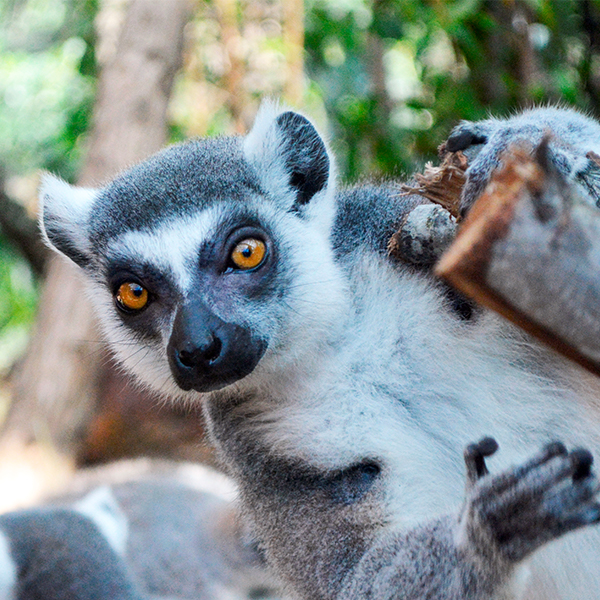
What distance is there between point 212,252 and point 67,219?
0.79 metres

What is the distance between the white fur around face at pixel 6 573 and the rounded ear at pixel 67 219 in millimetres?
2167

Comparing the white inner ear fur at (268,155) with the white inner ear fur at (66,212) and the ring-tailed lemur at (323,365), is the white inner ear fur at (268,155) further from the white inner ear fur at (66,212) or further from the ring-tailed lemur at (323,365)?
the white inner ear fur at (66,212)

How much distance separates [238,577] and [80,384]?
2140 millimetres

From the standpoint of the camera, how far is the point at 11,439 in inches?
231

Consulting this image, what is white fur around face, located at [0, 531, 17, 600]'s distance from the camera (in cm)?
424

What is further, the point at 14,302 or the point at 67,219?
the point at 14,302

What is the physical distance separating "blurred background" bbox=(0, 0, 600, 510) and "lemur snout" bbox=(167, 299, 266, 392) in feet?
7.97

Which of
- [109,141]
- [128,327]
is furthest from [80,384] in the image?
[128,327]

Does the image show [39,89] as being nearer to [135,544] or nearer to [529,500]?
[135,544]

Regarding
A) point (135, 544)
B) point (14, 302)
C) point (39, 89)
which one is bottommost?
point (14, 302)

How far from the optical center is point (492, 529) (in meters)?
1.89

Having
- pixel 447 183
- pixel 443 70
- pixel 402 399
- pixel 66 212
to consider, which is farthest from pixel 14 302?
pixel 447 183

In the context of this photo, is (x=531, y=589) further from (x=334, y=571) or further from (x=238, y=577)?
(x=238, y=577)

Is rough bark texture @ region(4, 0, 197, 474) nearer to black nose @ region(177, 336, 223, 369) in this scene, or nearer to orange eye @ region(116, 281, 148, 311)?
orange eye @ region(116, 281, 148, 311)
